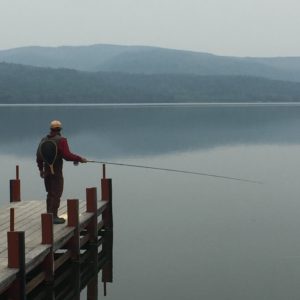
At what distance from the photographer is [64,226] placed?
45.9ft

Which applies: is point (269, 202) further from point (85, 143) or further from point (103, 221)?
point (85, 143)

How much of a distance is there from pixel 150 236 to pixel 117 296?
5.55 meters

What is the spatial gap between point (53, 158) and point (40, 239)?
5.98 ft

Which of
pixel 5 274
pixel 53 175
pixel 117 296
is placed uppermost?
pixel 53 175

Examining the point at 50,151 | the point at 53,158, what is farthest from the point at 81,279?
the point at 50,151

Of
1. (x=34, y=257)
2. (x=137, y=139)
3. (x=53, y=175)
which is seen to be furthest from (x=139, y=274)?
(x=137, y=139)

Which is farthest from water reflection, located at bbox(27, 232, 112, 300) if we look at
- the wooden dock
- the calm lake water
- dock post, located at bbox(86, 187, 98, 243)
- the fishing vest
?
the fishing vest

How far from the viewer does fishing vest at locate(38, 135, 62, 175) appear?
13211 mm

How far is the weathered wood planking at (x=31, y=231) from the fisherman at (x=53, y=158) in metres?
0.68

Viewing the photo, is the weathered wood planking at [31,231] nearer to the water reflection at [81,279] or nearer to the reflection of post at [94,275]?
the water reflection at [81,279]

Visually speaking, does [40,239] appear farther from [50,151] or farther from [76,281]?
[76,281]

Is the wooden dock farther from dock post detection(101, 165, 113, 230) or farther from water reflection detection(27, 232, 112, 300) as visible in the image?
water reflection detection(27, 232, 112, 300)

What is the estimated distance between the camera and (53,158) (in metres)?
13.3

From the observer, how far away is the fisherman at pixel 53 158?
13.2 metres
